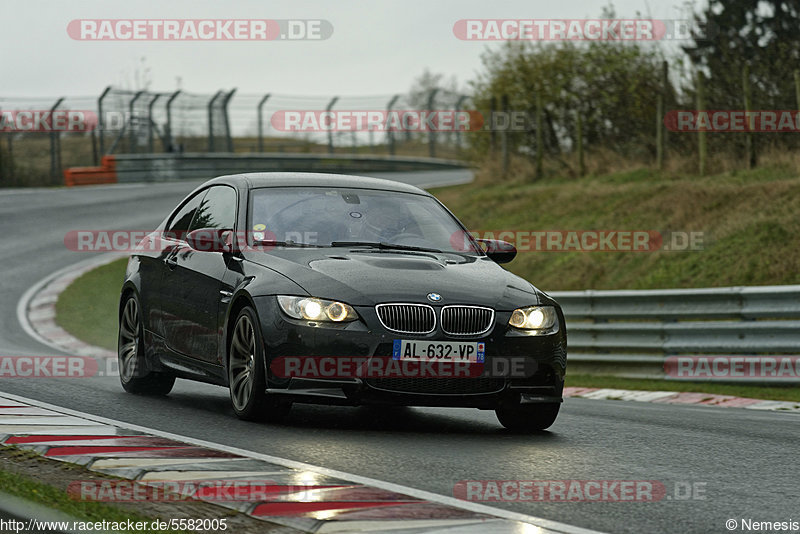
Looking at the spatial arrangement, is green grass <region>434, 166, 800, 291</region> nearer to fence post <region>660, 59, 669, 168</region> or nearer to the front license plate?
fence post <region>660, 59, 669, 168</region>

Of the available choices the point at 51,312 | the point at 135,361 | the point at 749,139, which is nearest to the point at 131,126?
the point at 51,312

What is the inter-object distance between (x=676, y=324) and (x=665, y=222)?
5.98 m

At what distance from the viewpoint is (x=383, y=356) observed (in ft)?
23.2

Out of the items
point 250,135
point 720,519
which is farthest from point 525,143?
point 720,519

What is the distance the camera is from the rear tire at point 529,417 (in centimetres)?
777

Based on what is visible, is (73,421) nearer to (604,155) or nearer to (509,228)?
(509,228)

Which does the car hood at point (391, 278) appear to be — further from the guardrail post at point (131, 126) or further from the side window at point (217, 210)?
the guardrail post at point (131, 126)

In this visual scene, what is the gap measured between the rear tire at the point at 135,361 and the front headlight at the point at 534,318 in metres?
3.17

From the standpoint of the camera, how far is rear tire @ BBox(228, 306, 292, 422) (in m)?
7.33

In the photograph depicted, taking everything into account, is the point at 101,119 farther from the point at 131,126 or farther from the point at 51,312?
the point at 51,312

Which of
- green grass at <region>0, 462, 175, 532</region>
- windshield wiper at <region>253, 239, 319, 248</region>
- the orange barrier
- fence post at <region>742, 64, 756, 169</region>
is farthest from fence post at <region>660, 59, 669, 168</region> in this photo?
green grass at <region>0, 462, 175, 532</region>

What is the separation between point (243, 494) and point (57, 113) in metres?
34.3
